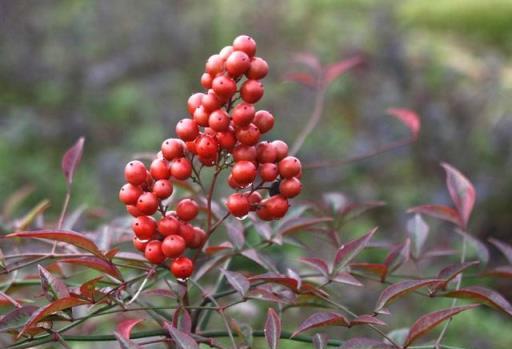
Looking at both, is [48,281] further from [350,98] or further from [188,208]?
[350,98]

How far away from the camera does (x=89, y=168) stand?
349 cm

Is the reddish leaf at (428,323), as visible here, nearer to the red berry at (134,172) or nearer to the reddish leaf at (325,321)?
the reddish leaf at (325,321)

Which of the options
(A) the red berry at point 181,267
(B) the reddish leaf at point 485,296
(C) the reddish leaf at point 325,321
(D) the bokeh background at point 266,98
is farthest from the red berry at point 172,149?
(D) the bokeh background at point 266,98

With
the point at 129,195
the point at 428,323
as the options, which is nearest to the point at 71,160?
the point at 129,195

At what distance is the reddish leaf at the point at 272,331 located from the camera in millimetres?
696

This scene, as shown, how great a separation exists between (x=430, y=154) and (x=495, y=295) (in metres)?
2.18

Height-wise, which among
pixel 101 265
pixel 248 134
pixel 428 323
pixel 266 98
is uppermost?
pixel 248 134

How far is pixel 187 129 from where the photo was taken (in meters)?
0.71

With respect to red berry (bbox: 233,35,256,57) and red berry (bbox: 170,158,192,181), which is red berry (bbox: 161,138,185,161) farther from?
red berry (bbox: 233,35,256,57)

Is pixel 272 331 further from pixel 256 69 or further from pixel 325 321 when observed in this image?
pixel 256 69

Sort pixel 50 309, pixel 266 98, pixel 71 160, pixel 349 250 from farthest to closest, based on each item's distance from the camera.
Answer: pixel 266 98 < pixel 71 160 < pixel 349 250 < pixel 50 309

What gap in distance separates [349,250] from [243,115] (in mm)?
192

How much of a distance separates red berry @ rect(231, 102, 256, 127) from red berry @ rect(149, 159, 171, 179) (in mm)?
88

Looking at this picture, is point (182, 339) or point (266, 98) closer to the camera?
point (182, 339)
